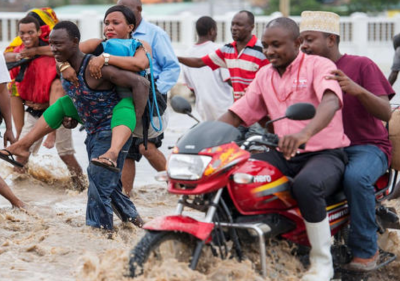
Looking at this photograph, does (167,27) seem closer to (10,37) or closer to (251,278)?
(10,37)

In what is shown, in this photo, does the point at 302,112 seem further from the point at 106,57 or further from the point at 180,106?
the point at 106,57

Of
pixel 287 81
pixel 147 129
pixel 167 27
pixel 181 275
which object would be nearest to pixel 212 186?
pixel 181 275

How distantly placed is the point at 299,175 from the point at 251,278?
0.65 meters

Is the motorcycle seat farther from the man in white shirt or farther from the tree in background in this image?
the tree in background

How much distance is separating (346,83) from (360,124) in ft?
1.83

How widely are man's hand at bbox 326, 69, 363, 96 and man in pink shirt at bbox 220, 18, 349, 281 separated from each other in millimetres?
36

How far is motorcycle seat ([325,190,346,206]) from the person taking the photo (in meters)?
4.92

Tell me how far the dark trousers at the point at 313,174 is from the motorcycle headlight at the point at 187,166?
62 cm

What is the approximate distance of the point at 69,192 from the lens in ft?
28.1

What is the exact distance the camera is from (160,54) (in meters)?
8.10

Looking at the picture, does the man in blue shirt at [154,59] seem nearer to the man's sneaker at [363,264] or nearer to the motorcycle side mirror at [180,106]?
the motorcycle side mirror at [180,106]

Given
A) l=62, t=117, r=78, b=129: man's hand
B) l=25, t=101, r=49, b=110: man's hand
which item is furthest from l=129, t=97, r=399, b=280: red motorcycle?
l=25, t=101, r=49, b=110: man's hand

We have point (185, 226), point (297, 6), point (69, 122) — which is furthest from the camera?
point (297, 6)

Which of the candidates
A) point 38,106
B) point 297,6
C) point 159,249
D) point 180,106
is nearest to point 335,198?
point 180,106
